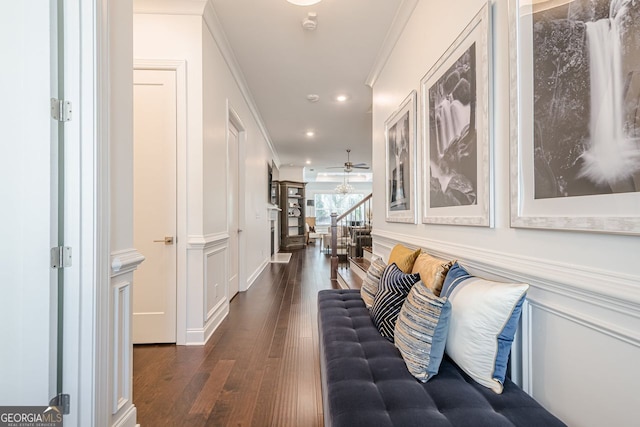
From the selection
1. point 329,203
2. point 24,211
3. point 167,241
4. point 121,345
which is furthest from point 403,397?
point 329,203

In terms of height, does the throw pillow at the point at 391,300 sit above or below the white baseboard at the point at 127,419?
above

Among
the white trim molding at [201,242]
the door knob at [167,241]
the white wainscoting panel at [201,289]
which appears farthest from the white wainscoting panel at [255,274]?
the door knob at [167,241]

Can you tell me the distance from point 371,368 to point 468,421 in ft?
1.37

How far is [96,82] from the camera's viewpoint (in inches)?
46.6

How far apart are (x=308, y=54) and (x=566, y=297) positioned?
3140 millimetres

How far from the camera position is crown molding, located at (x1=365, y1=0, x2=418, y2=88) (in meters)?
2.36

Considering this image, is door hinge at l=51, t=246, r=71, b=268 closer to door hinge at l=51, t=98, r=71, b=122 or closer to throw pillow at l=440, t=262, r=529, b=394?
door hinge at l=51, t=98, r=71, b=122

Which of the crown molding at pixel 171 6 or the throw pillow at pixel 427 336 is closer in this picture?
the throw pillow at pixel 427 336

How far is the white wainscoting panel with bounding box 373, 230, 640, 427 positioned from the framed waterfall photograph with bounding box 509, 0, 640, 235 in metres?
0.17

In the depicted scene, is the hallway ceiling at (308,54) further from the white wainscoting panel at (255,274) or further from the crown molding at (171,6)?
the white wainscoting panel at (255,274)

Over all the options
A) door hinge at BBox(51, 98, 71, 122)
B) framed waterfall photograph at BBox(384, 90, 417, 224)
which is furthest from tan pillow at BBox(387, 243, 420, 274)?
door hinge at BBox(51, 98, 71, 122)

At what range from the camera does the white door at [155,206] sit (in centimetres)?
247

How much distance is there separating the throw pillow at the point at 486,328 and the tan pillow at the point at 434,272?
0.83 ft

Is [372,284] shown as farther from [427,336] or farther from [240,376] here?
[240,376]
